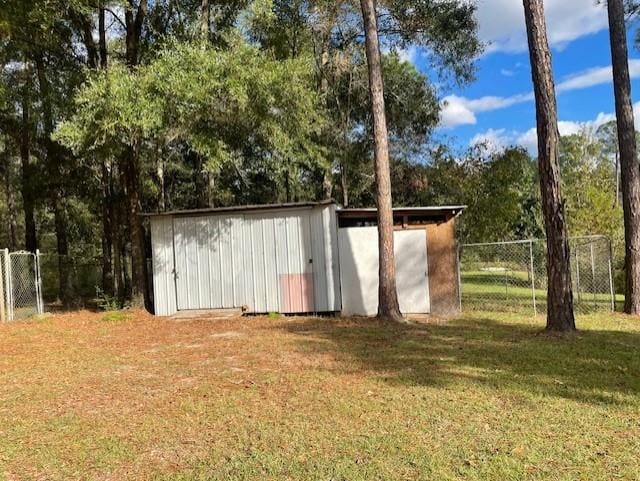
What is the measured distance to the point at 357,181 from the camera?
2058 cm

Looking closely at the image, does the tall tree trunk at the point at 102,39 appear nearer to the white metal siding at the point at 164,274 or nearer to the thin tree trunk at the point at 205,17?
the thin tree trunk at the point at 205,17

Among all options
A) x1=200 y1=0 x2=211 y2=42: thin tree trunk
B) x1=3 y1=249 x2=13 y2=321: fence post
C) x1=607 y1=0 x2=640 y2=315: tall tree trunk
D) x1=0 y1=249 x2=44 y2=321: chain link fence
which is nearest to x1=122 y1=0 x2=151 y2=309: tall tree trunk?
x1=200 y1=0 x2=211 y2=42: thin tree trunk

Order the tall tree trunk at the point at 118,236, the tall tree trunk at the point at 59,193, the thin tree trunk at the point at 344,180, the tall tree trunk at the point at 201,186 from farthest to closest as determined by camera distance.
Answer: the thin tree trunk at the point at 344,180, the tall tree trunk at the point at 201,186, the tall tree trunk at the point at 118,236, the tall tree trunk at the point at 59,193

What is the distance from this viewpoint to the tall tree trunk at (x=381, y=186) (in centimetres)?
997

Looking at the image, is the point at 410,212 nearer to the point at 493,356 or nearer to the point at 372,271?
the point at 372,271

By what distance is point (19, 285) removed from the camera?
41.5 feet

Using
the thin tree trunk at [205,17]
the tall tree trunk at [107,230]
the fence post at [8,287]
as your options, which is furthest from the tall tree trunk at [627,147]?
the tall tree trunk at [107,230]

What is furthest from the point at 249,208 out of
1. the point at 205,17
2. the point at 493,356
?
the point at 493,356

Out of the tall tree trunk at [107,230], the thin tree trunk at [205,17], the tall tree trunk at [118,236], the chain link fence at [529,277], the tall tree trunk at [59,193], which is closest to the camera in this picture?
the chain link fence at [529,277]

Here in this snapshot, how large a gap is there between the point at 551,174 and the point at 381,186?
10.2 feet

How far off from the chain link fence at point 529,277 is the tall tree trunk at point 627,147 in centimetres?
44

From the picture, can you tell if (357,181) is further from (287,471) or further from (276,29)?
(287,471)

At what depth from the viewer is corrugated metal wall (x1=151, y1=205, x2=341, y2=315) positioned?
37.4 ft

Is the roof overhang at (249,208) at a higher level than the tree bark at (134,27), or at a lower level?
lower
